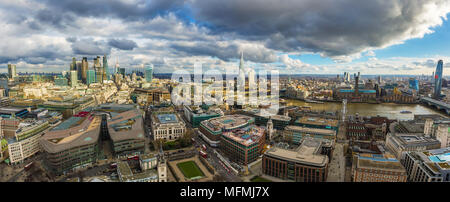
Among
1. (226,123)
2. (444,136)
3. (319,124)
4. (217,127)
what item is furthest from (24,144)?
(444,136)

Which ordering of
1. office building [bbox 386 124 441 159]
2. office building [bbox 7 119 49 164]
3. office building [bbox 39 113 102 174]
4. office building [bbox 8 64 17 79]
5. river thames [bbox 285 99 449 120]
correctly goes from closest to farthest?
1. office building [bbox 39 113 102 174]
2. office building [bbox 7 119 49 164]
3. office building [bbox 386 124 441 159]
4. river thames [bbox 285 99 449 120]
5. office building [bbox 8 64 17 79]

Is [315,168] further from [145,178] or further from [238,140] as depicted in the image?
[145,178]

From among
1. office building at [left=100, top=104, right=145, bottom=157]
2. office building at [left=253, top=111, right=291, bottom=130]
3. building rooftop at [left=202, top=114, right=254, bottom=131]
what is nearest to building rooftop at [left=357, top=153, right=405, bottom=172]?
office building at [left=253, top=111, right=291, bottom=130]

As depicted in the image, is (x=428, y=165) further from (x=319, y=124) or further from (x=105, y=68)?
(x=105, y=68)

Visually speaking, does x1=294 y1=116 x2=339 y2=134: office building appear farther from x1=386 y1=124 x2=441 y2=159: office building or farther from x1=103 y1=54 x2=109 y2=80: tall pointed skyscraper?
x1=103 y1=54 x2=109 y2=80: tall pointed skyscraper

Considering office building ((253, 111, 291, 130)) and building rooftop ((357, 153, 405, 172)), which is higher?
office building ((253, 111, 291, 130))

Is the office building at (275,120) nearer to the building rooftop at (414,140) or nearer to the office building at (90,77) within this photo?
the building rooftop at (414,140)
